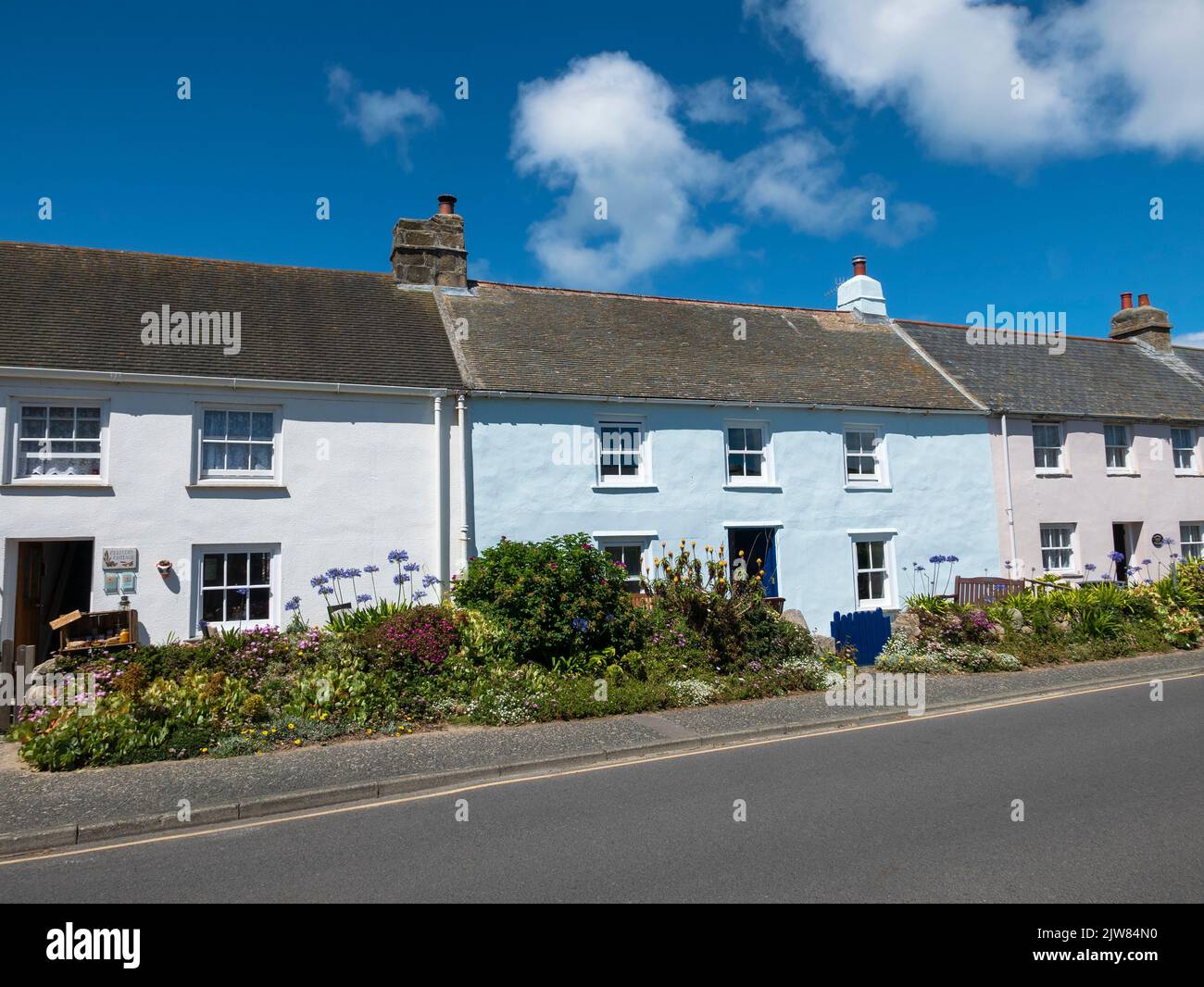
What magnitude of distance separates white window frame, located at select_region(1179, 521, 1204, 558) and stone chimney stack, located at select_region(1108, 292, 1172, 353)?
7.02 m

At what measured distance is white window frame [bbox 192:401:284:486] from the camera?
13.9 m

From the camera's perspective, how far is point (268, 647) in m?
11.2

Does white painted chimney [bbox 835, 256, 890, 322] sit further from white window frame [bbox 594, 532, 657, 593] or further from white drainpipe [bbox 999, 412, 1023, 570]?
white window frame [bbox 594, 532, 657, 593]

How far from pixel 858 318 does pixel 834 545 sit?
847 cm

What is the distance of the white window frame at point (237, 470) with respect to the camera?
13.9 m

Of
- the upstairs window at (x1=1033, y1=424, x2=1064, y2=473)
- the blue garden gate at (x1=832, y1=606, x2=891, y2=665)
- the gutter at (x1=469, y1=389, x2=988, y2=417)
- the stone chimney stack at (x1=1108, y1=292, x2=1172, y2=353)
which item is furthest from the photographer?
the stone chimney stack at (x1=1108, y1=292, x2=1172, y2=353)

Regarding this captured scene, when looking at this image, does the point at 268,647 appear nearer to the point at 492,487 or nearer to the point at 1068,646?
the point at 492,487

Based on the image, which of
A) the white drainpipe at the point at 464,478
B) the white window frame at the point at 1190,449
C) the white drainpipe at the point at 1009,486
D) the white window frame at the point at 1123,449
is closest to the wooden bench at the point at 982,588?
the white drainpipe at the point at 1009,486

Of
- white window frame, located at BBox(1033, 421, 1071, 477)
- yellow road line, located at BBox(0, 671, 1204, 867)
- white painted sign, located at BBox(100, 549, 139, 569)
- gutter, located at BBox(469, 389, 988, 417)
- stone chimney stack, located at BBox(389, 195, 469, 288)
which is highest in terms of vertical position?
stone chimney stack, located at BBox(389, 195, 469, 288)

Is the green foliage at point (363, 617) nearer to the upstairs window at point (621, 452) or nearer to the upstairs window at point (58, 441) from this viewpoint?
the upstairs window at point (58, 441)

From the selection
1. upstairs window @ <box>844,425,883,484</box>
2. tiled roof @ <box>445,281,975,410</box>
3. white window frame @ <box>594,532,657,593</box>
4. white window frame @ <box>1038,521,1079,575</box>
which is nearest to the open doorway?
tiled roof @ <box>445,281,975,410</box>

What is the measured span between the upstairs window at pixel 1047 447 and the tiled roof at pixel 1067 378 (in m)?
0.55

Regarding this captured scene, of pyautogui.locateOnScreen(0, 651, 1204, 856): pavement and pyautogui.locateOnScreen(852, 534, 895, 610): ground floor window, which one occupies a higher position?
pyautogui.locateOnScreen(852, 534, 895, 610): ground floor window
